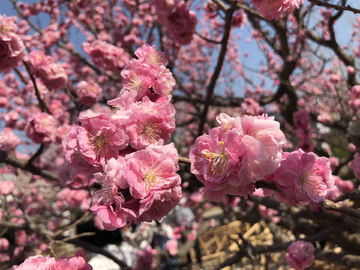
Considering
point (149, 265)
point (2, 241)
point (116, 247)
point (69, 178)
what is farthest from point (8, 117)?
point (149, 265)

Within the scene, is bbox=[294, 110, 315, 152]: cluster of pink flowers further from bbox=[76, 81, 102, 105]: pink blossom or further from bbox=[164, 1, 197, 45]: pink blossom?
bbox=[76, 81, 102, 105]: pink blossom

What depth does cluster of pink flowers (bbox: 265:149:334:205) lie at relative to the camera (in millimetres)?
800

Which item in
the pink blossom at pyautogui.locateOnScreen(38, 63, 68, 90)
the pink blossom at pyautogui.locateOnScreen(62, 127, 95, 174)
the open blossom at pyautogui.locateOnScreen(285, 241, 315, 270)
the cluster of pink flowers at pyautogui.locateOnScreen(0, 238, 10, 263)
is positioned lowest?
the cluster of pink flowers at pyautogui.locateOnScreen(0, 238, 10, 263)

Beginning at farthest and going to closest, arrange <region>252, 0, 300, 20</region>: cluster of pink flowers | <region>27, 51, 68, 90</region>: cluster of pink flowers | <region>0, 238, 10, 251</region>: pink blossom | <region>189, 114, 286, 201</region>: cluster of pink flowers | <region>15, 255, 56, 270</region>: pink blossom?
<region>0, 238, 10, 251</region>: pink blossom, <region>27, 51, 68, 90</region>: cluster of pink flowers, <region>252, 0, 300, 20</region>: cluster of pink flowers, <region>15, 255, 56, 270</region>: pink blossom, <region>189, 114, 286, 201</region>: cluster of pink flowers

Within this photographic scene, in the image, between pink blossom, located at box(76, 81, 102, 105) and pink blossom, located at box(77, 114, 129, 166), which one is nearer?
pink blossom, located at box(77, 114, 129, 166)

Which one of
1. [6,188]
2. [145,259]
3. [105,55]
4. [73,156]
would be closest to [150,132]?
[73,156]

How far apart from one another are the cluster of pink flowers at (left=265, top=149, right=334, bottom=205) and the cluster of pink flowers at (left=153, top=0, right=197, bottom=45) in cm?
190

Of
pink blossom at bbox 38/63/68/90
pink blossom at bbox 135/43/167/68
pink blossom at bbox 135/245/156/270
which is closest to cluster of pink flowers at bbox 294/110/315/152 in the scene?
pink blossom at bbox 135/43/167/68

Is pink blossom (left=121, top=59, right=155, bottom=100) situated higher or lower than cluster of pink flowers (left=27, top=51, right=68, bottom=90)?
higher

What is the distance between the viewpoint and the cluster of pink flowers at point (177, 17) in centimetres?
215

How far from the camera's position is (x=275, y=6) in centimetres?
134

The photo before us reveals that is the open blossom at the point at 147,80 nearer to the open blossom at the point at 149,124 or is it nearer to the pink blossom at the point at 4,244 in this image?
the open blossom at the point at 149,124

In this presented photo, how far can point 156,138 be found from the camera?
1.02m

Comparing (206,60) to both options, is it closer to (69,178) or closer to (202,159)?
(69,178)
